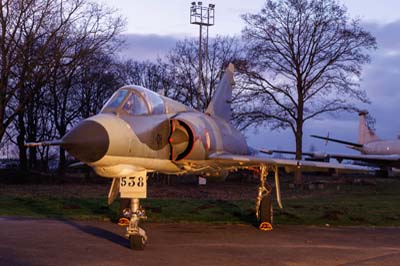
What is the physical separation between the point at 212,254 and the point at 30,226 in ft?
16.5

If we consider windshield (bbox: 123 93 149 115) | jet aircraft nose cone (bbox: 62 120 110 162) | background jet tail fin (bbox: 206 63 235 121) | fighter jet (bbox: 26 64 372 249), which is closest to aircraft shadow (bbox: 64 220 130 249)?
fighter jet (bbox: 26 64 372 249)

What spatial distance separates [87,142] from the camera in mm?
9375

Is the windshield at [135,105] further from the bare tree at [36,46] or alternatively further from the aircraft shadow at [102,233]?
the bare tree at [36,46]

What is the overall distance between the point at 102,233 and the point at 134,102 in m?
3.15

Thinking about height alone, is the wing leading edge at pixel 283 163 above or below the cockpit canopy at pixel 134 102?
below

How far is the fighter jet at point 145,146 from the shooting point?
9.64 metres

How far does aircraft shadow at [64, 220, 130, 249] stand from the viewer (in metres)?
11.4

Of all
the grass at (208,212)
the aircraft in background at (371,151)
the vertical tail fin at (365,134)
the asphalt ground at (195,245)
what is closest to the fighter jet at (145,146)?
the asphalt ground at (195,245)

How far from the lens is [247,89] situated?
129 ft

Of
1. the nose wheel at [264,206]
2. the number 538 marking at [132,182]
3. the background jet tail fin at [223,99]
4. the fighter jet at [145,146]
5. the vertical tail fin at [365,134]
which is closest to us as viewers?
the fighter jet at [145,146]

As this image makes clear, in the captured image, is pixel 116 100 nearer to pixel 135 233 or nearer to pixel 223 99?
pixel 135 233

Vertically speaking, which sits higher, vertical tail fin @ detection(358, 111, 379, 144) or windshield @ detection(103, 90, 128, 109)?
vertical tail fin @ detection(358, 111, 379, 144)

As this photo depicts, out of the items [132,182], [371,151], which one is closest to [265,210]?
[132,182]

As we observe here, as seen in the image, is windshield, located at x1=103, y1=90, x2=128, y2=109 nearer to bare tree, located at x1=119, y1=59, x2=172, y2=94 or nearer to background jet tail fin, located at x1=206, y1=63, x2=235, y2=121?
background jet tail fin, located at x1=206, y1=63, x2=235, y2=121
